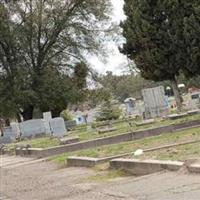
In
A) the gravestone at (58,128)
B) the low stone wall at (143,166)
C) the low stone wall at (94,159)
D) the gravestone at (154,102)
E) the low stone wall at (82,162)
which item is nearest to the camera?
the low stone wall at (143,166)

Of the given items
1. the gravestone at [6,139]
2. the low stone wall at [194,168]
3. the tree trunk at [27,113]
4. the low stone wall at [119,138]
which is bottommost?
the low stone wall at [194,168]

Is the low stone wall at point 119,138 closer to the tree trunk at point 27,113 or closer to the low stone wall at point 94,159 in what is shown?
the low stone wall at point 94,159

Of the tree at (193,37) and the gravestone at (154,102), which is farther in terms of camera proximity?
the gravestone at (154,102)

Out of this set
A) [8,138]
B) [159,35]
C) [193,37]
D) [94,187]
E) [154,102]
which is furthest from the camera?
[8,138]

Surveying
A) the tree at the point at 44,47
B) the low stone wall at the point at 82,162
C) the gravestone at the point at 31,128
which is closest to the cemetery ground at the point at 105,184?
the low stone wall at the point at 82,162

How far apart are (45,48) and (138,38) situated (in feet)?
64.7

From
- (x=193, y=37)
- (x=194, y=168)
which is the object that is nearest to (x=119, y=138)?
(x=193, y=37)

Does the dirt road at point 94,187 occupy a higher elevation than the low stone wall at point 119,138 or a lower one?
lower

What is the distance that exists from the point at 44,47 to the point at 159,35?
68.9 feet

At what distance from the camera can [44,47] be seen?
2264 inches

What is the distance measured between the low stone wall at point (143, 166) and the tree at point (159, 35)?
2266 cm

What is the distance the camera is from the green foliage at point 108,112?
52.2 m

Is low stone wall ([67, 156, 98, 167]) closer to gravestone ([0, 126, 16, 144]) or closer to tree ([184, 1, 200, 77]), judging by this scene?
tree ([184, 1, 200, 77])

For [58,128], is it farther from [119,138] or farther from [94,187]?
[94,187]
